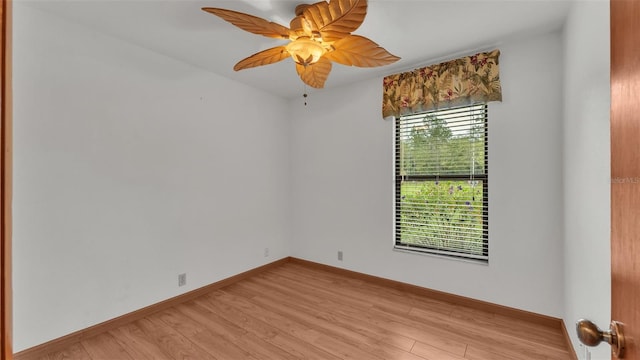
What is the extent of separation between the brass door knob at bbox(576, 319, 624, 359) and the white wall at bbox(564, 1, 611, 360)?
83 centimetres

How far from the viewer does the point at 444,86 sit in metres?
2.64

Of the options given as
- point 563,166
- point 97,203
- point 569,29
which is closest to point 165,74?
point 97,203

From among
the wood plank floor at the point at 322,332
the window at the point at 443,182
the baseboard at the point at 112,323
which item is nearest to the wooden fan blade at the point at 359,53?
the window at the point at 443,182

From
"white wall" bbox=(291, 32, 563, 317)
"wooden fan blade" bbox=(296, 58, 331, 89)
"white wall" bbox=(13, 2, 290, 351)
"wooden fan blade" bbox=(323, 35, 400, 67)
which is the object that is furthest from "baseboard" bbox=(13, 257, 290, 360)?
"wooden fan blade" bbox=(323, 35, 400, 67)

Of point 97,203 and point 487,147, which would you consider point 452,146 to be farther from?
point 97,203

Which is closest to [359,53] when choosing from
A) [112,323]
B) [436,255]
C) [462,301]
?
[436,255]

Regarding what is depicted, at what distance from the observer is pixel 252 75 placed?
3.10m

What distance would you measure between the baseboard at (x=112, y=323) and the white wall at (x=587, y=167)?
3.06 meters

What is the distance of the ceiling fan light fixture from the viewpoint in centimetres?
178

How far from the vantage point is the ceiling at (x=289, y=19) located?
6.09 ft

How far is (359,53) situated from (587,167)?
1.52 metres

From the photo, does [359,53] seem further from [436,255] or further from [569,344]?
[569,344]

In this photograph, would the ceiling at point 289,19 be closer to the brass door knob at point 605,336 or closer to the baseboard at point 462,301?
the brass door knob at point 605,336

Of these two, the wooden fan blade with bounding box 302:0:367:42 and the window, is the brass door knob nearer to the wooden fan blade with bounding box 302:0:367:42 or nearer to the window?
the wooden fan blade with bounding box 302:0:367:42
